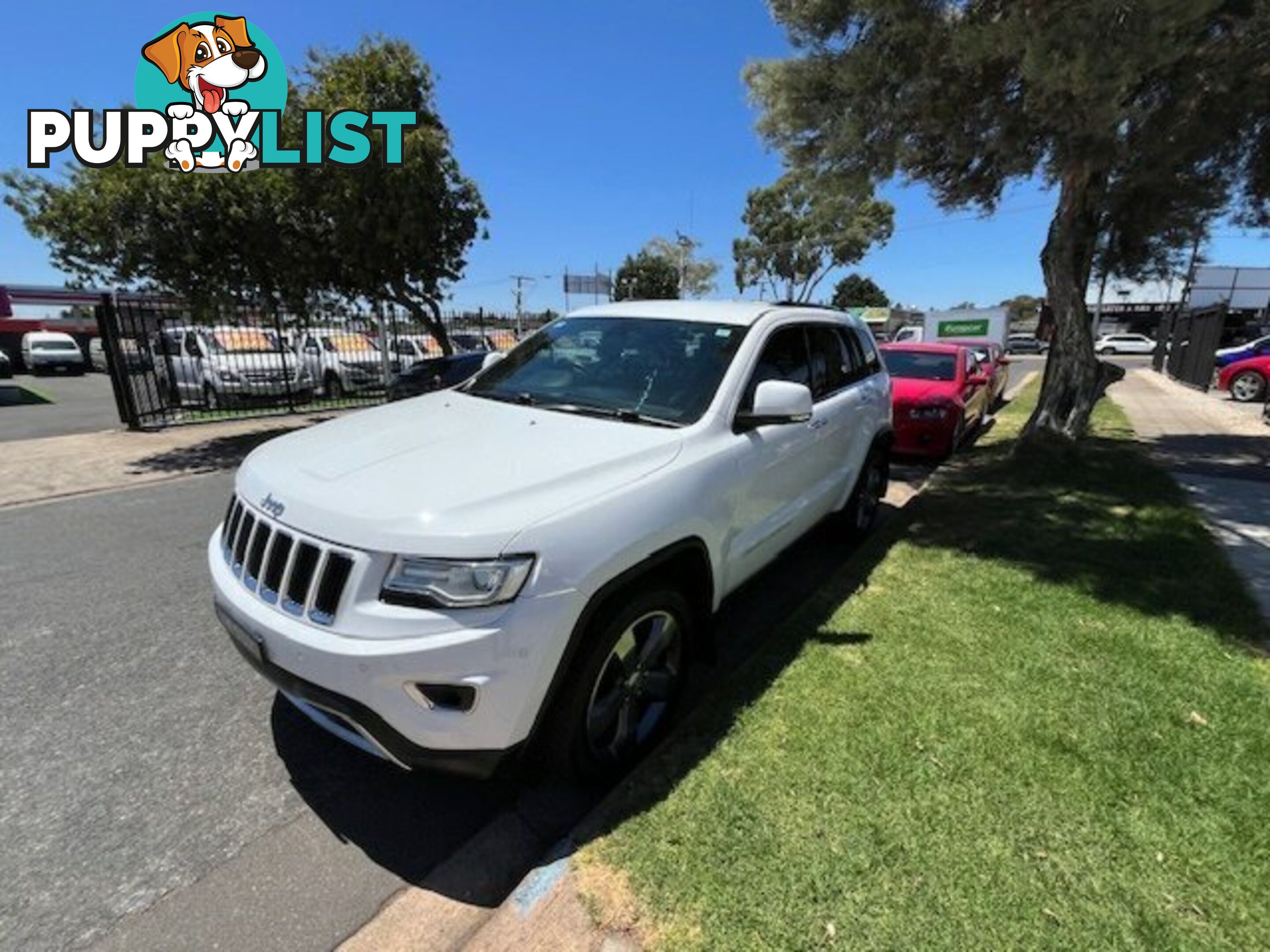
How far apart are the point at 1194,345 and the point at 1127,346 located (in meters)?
31.6

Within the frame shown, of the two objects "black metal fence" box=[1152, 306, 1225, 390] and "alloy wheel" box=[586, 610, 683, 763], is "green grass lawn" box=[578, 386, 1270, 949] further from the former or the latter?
"black metal fence" box=[1152, 306, 1225, 390]

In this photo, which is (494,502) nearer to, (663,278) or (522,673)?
(522,673)

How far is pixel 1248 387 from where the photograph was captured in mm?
15820

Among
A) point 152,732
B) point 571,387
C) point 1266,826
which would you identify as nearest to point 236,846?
point 152,732

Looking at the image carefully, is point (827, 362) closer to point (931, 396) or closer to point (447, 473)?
point (447, 473)

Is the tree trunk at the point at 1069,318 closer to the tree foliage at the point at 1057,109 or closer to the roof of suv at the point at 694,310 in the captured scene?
the tree foliage at the point at 1057,109

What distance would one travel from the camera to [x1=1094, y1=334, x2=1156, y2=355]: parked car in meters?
45.9

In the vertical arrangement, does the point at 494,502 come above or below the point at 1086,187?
below

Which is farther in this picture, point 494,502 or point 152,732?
point 152,732

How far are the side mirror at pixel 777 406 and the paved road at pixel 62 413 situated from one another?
560 inches

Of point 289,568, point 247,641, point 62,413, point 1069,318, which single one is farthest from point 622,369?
point 62,413

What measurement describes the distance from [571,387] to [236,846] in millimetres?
2378

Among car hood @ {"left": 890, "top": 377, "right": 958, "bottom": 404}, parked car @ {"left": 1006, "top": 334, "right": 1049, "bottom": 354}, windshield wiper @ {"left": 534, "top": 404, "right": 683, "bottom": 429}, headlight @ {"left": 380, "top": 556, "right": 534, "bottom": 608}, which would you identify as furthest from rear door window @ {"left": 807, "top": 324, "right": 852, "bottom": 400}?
parked car @ {"left": 1006, "top": 334, "right": 1049, "bottom": 354}

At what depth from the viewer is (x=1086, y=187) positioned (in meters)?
7.96
